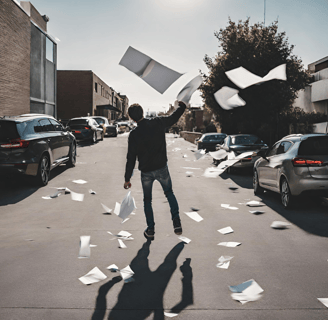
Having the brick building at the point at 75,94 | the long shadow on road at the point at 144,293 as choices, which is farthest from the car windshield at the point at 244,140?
the brick building at the point at 75,94

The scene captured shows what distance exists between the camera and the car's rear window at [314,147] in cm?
780

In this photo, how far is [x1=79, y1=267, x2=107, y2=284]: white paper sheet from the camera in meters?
4.11

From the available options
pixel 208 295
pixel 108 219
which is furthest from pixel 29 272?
pixel 108 219

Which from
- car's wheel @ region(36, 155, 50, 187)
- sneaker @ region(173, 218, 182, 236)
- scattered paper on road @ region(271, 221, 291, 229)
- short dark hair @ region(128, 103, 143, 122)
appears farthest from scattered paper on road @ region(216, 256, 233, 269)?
car's wheel @ region(36, 155, 50, 187)

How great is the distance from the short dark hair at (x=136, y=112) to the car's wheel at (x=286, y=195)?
155 inches

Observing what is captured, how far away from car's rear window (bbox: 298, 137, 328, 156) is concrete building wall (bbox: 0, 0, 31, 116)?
17.0 meters

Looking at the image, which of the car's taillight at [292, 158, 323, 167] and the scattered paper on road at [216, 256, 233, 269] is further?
the car's taillight at [292, 158, 323, 167]

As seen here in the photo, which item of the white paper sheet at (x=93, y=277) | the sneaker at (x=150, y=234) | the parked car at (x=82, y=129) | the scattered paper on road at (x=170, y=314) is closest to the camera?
the scattered paper on road at (x=170, y=314)

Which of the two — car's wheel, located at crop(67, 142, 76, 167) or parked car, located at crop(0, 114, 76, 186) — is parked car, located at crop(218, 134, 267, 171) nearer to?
car's wheel, located at crop(67, 142, 76, 167)

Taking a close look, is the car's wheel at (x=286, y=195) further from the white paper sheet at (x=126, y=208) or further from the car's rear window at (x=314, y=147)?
the white paper sheet at (x=126, y=208)

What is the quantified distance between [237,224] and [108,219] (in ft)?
7.51

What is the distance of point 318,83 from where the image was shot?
37219 mm

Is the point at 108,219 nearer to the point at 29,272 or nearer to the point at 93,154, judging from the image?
the point at 29,272

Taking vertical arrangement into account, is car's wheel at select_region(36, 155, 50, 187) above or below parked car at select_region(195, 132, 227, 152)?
below
